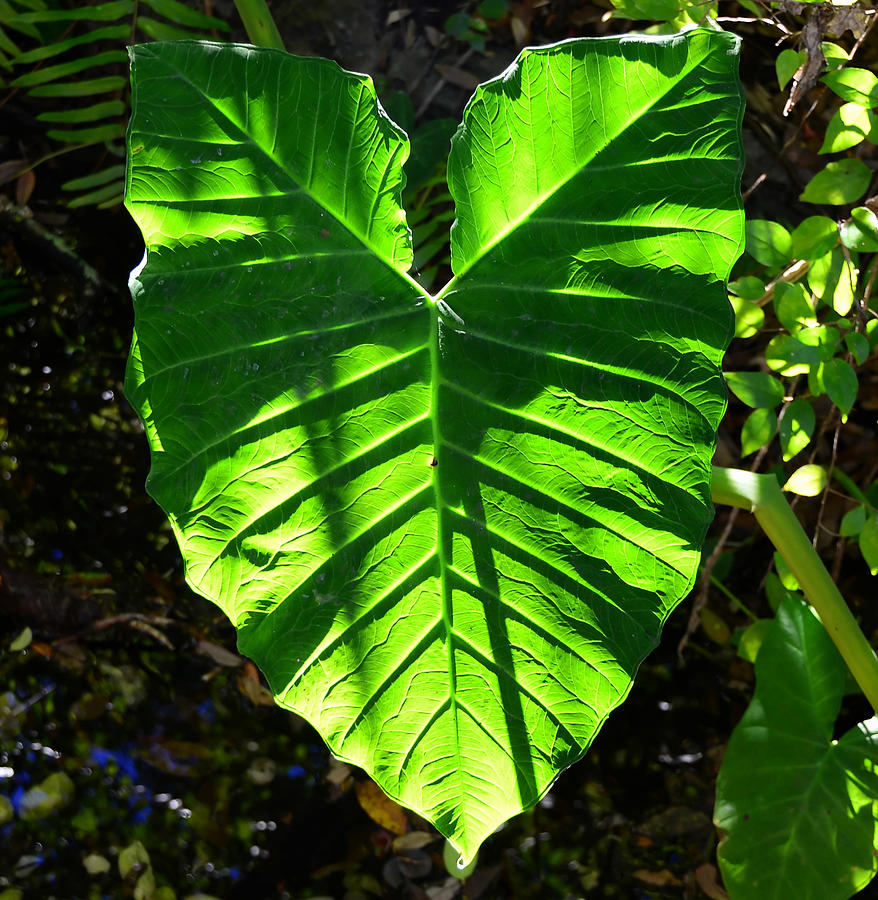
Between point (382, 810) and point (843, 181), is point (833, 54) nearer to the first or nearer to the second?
point (843, 181)

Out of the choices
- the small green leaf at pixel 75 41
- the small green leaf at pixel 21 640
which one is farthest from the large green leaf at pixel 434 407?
the small green leaf at pixel 21 640

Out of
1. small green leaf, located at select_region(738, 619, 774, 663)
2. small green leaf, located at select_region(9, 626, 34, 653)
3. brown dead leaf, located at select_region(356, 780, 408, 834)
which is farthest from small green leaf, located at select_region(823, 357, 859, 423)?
small green leaf, located at select_region(9, 626, 34, 653)

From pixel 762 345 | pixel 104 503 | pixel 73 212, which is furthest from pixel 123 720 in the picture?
pixel 762 345

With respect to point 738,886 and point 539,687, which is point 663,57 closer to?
point 539,687

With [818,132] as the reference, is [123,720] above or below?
below

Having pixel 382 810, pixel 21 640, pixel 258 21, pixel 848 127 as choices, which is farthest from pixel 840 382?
pixel 21 640
